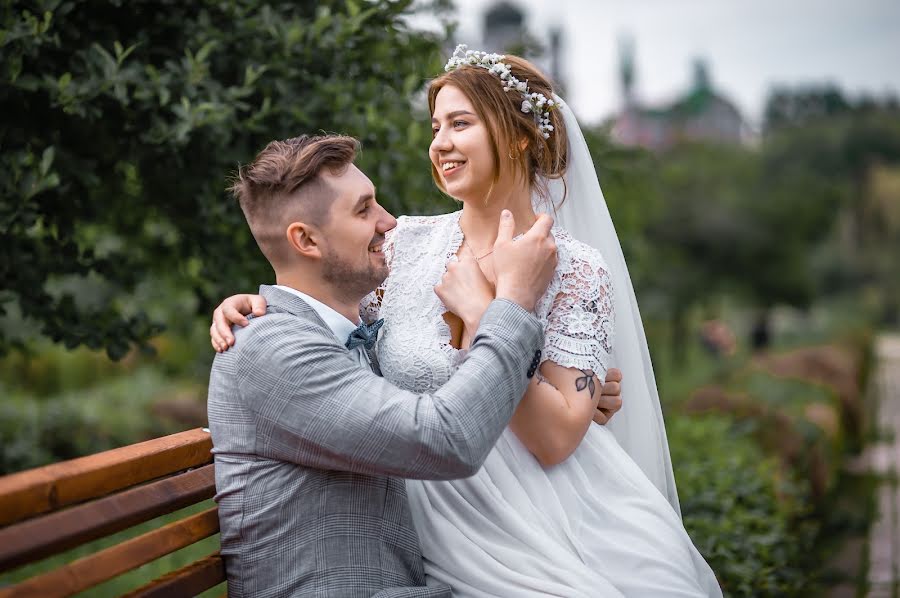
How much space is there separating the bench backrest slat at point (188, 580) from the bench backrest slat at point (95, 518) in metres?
0.15

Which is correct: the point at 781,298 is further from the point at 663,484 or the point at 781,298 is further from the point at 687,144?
the point at 663,484

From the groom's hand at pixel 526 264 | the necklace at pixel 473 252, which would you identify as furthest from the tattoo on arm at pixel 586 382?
the necklace at pixel 473 252

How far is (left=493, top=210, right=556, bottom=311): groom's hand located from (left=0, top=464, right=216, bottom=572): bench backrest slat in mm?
843

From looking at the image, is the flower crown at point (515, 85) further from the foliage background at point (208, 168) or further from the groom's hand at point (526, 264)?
the foliage background at point (208, 168)

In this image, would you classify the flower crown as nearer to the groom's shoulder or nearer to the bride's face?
the bride's face

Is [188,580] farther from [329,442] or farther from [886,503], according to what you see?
[886,503]

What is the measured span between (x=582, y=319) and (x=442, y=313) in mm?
422

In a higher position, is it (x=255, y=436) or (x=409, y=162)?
(x=409, y=162)

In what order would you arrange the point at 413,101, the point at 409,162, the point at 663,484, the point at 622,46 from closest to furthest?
the point at 663,484 → the point at 409,162 → the point at 413,101 → the point at 622,46

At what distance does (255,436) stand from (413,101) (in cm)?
226

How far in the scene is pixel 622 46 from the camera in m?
61.8

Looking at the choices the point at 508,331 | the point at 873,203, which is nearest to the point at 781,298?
the point at 508,331

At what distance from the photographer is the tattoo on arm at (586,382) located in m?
2.29

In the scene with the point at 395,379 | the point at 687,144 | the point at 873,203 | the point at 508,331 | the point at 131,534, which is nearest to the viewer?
the point at 508,331
